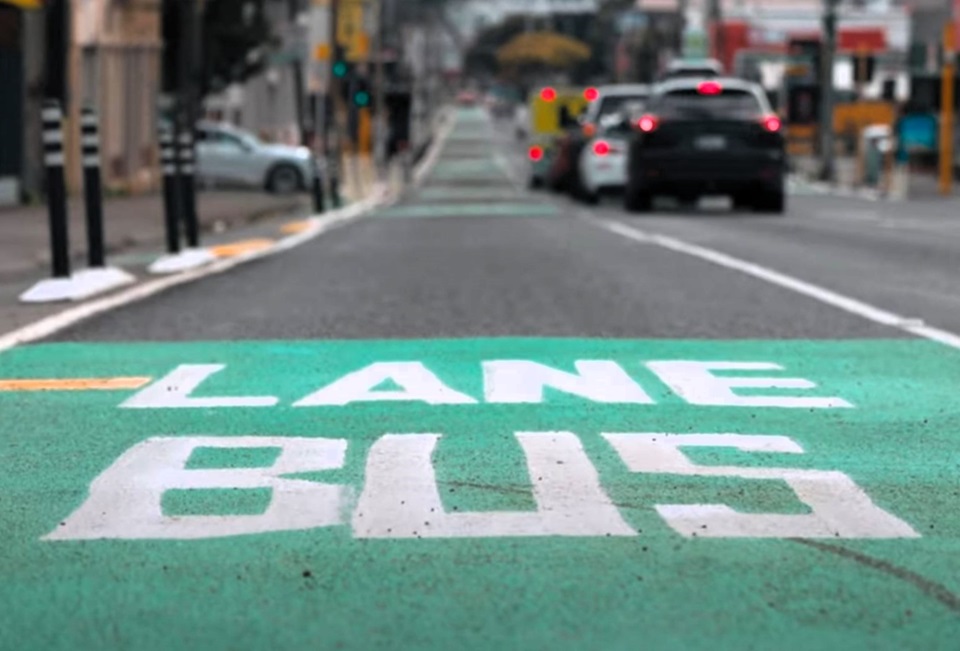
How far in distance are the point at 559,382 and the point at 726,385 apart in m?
0.66

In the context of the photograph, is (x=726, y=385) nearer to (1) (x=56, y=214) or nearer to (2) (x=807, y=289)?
(2) (x=807, y=289)

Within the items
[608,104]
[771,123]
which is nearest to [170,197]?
[771,123]

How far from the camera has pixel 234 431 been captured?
7828mm

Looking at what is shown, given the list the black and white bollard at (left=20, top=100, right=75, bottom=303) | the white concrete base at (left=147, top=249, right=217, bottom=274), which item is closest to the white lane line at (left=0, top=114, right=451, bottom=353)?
the white concrete base at (left=147, top=249, right=217, bottom=274)

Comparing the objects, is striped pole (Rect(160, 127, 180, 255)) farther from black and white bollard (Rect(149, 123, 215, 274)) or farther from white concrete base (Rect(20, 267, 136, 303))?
white concrete base (Rect(20, 267, 136, 303))

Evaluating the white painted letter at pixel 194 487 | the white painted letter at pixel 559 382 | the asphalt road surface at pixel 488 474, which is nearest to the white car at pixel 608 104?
the asphalt road surface at pixel 488 474

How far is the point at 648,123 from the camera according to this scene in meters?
32.2

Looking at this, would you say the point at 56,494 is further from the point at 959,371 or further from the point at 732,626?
the point at 959,371

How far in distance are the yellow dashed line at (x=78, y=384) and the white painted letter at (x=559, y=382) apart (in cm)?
145

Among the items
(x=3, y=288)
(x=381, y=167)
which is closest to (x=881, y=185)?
(x=381, y=167)

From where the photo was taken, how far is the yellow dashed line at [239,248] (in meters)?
21.5

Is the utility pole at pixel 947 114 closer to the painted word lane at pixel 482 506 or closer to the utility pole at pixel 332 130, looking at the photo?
the utility pole at pixel 332 130

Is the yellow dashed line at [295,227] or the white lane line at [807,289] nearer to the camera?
the white lane line at [807,289]

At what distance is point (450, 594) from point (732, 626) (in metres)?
0.67
